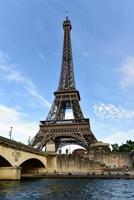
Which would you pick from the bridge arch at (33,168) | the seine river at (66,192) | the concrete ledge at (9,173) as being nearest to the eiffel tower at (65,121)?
the bridge arch at (33,168)

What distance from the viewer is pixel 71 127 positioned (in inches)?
3775

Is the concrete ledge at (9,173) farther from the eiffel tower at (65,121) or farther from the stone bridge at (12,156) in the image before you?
the eiffel tower at (65,121)

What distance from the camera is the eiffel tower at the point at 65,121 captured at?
93.1m

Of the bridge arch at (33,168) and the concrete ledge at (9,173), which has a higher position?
the bridge arch at (33,168)

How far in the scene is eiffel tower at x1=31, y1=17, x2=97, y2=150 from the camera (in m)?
→ 93.1

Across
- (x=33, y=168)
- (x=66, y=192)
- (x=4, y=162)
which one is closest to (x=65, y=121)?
(x=33, y=168)

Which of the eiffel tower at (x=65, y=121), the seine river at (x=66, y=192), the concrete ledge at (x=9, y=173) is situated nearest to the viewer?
the seine river at (x=66, y=192)

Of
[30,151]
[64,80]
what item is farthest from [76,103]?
[30,151]

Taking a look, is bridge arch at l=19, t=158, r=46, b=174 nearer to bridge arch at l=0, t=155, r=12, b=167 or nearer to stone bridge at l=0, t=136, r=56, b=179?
stone bridge at l=0, t=136, r=56, b=179

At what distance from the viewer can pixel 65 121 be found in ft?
328

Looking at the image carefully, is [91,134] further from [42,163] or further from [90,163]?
[42,163]

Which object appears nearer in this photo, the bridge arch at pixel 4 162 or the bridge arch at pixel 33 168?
the bridge arch at pixel 4 162

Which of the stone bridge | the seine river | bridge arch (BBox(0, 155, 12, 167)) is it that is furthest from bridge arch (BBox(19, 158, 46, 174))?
the seine river

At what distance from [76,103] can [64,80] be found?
13708mm
